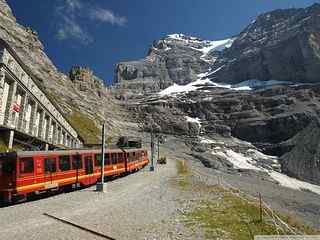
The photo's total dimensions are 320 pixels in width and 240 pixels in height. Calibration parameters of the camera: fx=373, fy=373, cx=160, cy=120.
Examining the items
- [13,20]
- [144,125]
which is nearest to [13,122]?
[13,20]

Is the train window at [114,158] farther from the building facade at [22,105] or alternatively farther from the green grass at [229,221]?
the green grass at [229,221]

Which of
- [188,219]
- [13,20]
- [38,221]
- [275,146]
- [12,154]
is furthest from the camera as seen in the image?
[275,146]

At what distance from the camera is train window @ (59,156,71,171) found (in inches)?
1096

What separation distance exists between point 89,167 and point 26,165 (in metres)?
9.83

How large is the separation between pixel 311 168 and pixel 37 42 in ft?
353

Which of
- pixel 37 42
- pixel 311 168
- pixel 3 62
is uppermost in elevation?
pixel 37 42

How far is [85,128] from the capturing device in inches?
4259

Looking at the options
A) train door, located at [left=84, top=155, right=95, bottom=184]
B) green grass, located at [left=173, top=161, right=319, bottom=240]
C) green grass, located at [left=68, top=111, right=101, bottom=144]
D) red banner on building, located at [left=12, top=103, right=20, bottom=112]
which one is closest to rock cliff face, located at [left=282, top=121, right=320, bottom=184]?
green grass, located at [left=68, top=111, right=101, bottom=144]

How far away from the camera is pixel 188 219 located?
18375 millimetres

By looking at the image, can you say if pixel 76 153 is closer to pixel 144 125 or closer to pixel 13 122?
pixel 13 122

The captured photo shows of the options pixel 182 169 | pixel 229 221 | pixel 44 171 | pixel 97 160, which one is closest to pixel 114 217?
pixel 229 221

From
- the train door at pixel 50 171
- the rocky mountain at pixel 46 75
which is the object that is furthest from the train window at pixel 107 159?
the rocky mountain at pixel 46 75

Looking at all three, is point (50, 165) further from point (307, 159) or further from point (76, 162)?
point (307, 159)

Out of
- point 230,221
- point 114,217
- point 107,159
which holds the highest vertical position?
point 107,159
